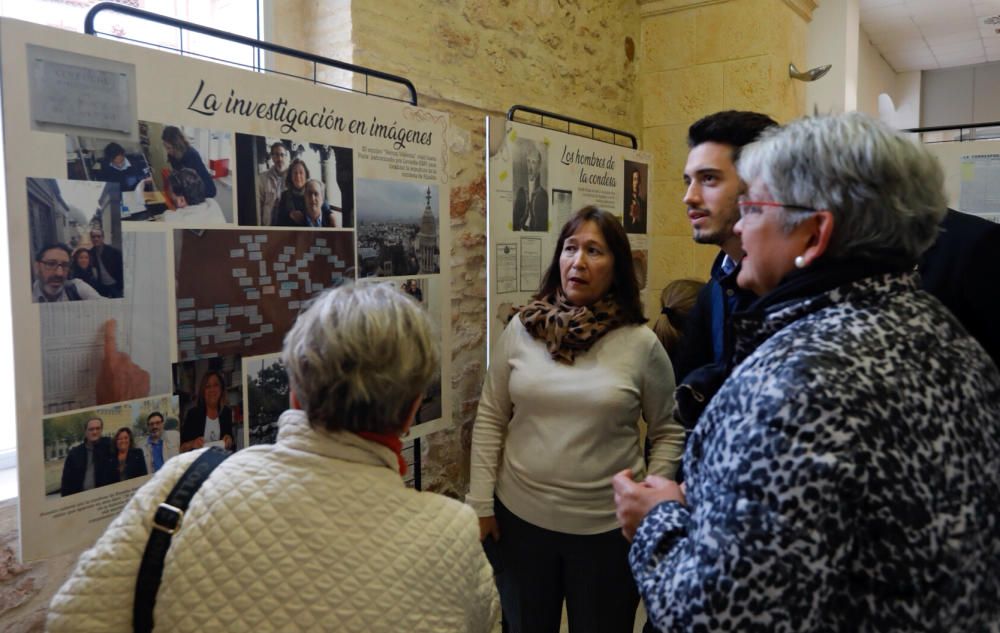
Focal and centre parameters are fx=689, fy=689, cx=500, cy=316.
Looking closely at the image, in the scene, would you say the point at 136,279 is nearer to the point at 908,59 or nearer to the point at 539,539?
the point at 539,539

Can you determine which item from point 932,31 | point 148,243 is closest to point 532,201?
point 148,243

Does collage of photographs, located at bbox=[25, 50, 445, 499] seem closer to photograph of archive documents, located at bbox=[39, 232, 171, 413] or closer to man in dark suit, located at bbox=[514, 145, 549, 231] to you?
photograph of archive documents, located at bbox=[39, 232, 171, 413]

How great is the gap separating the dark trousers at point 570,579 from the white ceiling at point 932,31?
4.83 m

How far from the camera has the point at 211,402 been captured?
1.66 metres

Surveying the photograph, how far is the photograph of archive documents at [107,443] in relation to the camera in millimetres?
1384

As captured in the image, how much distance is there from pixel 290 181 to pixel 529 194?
1.07 m

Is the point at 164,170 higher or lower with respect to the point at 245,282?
higher

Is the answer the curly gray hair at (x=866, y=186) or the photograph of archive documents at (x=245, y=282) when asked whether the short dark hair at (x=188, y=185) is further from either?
the curly gray hair at (x=866, y=186)

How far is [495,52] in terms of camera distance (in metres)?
3.13

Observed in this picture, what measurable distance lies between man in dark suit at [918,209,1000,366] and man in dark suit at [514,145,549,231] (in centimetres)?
147

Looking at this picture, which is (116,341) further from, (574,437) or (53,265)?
(574,437)

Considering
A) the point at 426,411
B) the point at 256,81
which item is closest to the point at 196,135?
the point at 256,81

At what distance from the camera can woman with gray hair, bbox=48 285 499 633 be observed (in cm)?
87

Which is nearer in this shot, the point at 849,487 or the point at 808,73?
the point at 849,487
